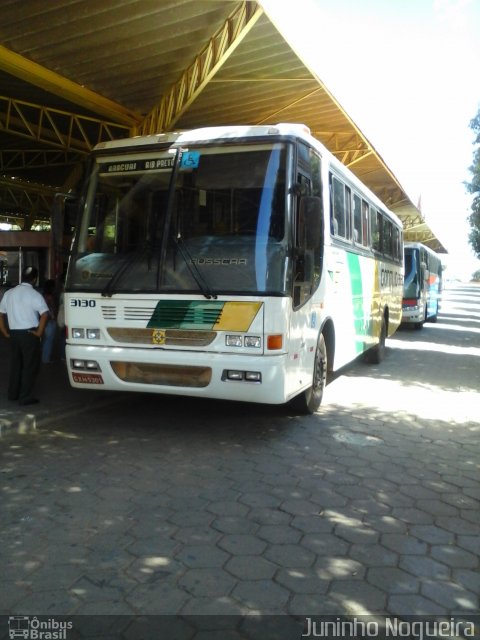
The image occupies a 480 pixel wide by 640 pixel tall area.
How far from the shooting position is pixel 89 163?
6.27 m

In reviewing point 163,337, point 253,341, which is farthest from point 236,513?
point 163,337

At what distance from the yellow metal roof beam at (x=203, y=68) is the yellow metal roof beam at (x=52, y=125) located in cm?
202

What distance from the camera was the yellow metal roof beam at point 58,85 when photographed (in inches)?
373

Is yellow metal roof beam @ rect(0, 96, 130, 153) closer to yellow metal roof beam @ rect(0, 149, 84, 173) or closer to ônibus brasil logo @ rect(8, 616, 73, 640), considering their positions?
yellow metal roof beam @ rect(0, 149, 84, 173)

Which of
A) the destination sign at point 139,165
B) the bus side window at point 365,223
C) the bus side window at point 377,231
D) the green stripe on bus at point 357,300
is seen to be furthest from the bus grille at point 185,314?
the bus side window at point 377,231

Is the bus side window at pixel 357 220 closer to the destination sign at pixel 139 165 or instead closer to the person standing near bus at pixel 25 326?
the destination sign at pixel 139 165

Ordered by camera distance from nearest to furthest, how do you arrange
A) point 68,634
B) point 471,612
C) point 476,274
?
point 68,634 < point 471,612 < point 476,274

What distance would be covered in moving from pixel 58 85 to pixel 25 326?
564 cm

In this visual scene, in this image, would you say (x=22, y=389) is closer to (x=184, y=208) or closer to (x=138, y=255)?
(x=138, y=255)

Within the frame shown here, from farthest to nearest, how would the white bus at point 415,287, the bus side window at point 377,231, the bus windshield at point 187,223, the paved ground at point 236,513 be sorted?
the white bus at point 415,287, the bus side window at point 377,231, the bus windshield at point 187,223, the paved ground at point 236,513

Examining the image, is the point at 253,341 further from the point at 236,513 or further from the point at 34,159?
the point at 34,159

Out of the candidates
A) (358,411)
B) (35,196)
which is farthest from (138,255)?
(35,196)

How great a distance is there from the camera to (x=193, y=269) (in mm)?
5652

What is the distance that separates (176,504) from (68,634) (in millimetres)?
1569
